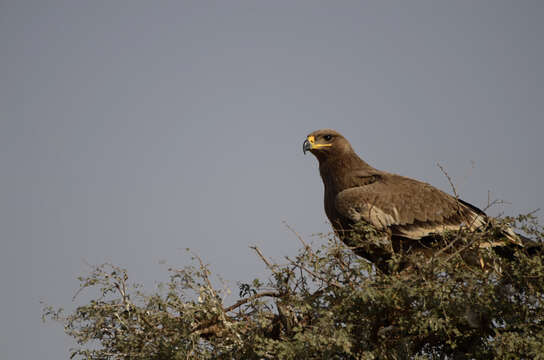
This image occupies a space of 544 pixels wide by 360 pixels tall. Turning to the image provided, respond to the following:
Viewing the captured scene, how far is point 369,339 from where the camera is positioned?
4.89m

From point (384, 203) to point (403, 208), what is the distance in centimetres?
28

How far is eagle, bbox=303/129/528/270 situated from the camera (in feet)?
23.1

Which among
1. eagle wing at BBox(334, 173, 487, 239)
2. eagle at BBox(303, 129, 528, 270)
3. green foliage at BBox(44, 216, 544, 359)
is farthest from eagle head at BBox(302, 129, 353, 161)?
green foliage at BBox(44, 216, 544, 359)

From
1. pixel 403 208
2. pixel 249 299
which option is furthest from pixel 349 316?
pixel 403 208

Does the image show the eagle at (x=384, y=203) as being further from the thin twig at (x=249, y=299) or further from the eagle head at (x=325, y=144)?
the thin twig at (x=249, y=299)

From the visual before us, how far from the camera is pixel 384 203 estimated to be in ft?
23.9

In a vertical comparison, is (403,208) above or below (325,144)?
below

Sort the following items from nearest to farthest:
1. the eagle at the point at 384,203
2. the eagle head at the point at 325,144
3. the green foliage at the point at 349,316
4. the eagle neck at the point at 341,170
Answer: the green foliage at the point at 349,316, the eagle at the point at 384,203, the eagle neck at the point at 341,170, the eagle head at the point at 325,144

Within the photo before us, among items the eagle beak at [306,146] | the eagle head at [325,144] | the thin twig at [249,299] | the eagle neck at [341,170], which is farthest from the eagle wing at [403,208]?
the thin twig at [249,299]

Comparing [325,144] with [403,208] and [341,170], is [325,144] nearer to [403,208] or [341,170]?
[341,170]

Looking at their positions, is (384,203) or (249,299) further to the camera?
(384,203)

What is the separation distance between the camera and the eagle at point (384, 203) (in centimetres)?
704

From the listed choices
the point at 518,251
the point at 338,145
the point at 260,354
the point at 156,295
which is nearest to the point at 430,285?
the point at 518,251

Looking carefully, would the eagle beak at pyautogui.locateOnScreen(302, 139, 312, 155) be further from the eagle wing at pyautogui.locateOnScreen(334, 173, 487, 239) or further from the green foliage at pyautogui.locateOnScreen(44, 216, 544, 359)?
the green foliage at pyautogui.locateOnScreen(44, 216, 544, 359)
